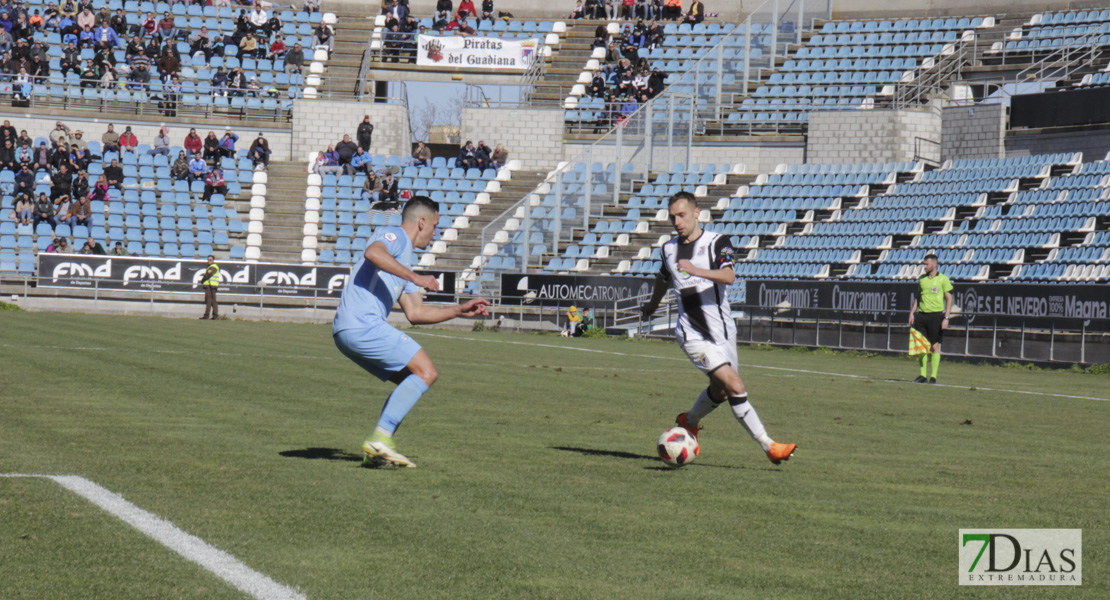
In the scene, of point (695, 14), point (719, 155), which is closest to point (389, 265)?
point (719, 155)

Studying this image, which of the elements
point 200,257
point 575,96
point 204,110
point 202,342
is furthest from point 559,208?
point 202,342

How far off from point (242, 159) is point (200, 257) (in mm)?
6043

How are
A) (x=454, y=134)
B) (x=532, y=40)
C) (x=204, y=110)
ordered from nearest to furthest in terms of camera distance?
(x=204, y=110), (x=532, y=40), (x=454, y=134)

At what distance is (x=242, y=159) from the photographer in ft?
158

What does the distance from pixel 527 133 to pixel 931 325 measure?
30364mm

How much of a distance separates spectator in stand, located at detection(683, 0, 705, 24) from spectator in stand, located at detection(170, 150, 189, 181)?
21127 mm

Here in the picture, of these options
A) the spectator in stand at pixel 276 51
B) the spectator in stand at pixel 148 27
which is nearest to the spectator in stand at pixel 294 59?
the spectator in stand at pixel 276 51

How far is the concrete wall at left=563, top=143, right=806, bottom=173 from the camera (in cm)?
4525

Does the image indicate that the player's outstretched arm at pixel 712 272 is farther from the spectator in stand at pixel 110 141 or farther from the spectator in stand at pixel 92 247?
the spectator in stand at pixel 110 141

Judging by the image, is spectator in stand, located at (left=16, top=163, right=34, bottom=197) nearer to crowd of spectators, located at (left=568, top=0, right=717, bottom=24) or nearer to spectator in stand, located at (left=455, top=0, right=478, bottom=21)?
spectator in stand, located at (left=455, top=0, right=478, bottom=21)

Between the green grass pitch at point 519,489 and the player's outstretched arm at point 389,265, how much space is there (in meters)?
1.29

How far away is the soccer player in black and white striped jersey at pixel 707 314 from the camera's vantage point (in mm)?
9594

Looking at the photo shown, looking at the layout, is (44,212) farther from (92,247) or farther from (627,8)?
(627,8)

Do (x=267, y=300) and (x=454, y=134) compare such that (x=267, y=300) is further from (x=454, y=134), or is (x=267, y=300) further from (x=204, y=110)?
(x=454, y=134)
